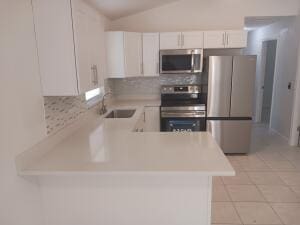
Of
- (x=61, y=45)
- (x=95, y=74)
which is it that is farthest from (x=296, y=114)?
(x=61, y=45)

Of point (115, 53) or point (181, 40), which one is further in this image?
point (181, 40)

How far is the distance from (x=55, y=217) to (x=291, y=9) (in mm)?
4742

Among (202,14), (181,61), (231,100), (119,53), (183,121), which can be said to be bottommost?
(183,121)

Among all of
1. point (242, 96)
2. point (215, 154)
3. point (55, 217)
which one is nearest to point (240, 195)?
point (215, 154)

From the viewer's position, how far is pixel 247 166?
3.58m

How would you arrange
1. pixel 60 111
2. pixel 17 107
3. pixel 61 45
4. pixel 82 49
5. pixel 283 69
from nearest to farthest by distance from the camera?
pixel 17 107
pixel 61 45
pixel 82 49
pixel 60 111
pixel 283 69

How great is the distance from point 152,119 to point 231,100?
1.33 meters

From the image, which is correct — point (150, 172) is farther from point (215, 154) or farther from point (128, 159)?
point (215, 154)

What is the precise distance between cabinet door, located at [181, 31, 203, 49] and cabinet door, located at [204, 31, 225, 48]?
0.08 m

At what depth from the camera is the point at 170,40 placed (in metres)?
3.97

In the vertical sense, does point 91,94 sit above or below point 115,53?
below

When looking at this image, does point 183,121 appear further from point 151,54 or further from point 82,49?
point 82,49

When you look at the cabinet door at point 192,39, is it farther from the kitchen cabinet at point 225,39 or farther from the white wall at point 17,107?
the white wall at point 17,107

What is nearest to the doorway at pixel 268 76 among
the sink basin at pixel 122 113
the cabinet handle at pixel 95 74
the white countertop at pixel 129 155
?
the sink basin at pixel 122 113
